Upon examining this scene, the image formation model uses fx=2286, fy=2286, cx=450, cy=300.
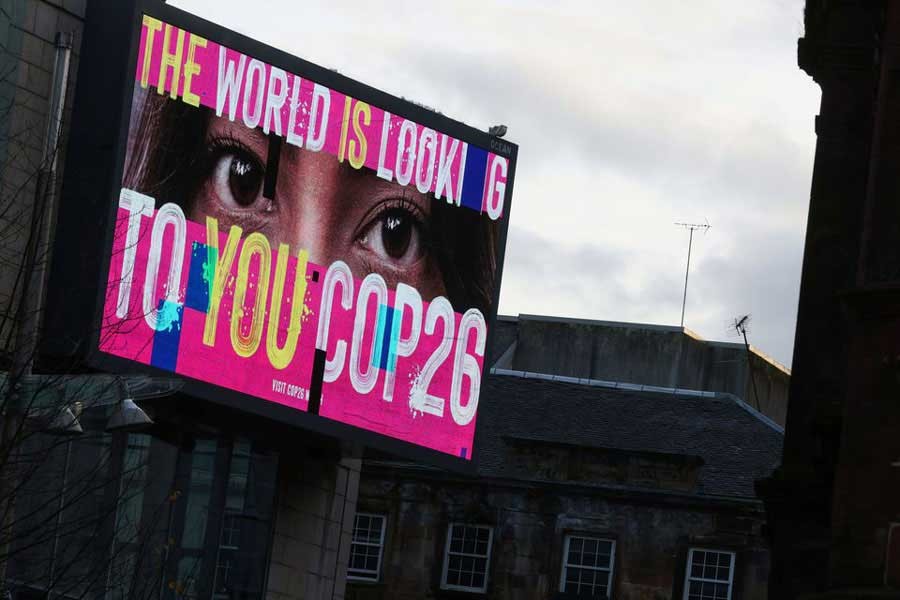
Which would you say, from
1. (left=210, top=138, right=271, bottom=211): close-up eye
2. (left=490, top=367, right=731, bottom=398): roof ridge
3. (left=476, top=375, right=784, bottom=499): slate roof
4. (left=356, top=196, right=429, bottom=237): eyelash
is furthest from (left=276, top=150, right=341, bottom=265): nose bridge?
(left=490, top=367, right=731, bottom=398): roof ridge

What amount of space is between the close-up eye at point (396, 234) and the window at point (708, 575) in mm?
20674

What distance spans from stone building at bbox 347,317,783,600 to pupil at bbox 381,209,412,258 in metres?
20.3

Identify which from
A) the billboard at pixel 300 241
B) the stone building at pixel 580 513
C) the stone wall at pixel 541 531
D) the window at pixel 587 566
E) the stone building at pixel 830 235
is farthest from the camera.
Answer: the window at pixel 587 566

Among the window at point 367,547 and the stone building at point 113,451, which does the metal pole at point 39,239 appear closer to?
the stone building at point 113,451

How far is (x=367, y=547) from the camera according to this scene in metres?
59.4

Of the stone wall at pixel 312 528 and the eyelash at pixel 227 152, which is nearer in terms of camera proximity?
the eyelash at pixel 227 152

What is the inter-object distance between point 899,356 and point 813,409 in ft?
22.4

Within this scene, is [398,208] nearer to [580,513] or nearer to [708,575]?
[708,575]

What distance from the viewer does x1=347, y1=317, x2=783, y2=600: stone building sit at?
5741cm

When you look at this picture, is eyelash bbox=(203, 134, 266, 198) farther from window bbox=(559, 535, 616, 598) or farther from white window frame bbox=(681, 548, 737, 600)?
white window frame bbox=(681, 548, 737, 600)

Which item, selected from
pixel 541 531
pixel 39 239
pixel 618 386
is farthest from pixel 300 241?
pixel 618 386

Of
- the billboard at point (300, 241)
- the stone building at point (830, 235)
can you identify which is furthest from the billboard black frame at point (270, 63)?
A: the stone building at point (830, 235)

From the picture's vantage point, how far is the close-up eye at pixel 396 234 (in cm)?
3800

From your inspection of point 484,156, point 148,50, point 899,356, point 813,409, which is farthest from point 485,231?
point 899,356
